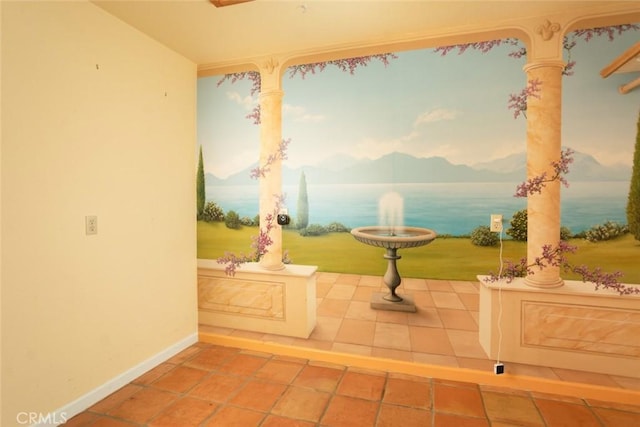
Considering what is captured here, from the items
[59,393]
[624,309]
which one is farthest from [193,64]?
[624,309]

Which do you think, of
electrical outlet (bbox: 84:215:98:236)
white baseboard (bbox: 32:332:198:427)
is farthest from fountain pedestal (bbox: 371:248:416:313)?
electrical outlet (bbox: 84:215:98:236)

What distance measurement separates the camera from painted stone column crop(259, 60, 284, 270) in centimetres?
288

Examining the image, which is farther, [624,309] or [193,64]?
[193,64]

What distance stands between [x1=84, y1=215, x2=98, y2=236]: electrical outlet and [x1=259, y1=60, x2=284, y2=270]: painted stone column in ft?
4.25

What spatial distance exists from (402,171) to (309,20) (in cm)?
318

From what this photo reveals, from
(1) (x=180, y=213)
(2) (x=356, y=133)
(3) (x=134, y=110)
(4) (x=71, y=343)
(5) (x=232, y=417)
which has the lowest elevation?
(5) (x=232, y=417)

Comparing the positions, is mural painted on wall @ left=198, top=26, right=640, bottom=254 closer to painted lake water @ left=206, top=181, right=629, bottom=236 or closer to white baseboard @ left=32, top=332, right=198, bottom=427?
painted lake water @ left=206, top=181, right=629, bottom=236

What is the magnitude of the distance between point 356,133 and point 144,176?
3613mm

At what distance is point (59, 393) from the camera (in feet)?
6.07

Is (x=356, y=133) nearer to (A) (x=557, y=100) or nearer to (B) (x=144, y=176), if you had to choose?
(A) (x=557, y=100)

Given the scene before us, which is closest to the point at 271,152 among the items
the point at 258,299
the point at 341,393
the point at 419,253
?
the point at 258,299

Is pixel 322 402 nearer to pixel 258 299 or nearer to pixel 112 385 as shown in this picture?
pixel 258 299

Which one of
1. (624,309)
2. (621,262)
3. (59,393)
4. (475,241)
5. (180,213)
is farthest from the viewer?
(475,241)

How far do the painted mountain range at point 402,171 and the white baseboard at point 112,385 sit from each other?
6.95 feet
